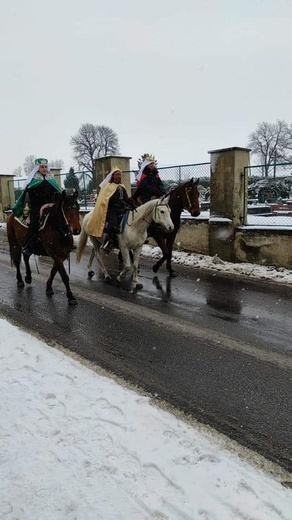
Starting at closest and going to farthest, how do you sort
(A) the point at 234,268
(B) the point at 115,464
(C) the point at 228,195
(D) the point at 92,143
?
(B) the point at 115,464
(A) the point at 234,268
(C) the point at 228,195
(D) the point at 92,143

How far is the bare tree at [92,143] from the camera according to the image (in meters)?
70.2

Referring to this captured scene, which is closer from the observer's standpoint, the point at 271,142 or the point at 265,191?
the point at 265,191

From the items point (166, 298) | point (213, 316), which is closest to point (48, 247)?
point (166, 298)

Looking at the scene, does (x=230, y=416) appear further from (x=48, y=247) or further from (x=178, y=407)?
(x=48, y=247)

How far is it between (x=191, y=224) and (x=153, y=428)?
354 inches

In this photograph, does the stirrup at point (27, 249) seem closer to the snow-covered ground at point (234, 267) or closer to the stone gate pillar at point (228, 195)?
the snow-covered ground at point (234, 267)

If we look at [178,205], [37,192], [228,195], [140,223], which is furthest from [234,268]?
[37,192]

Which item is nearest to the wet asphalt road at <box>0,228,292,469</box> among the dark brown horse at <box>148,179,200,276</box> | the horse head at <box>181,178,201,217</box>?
the dark brown horse at <box>148,179,200,276</box>

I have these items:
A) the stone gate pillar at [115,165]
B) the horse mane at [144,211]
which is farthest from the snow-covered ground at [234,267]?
the stone gate pillar at [115,165]

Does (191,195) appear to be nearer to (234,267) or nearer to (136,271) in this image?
(136,271)

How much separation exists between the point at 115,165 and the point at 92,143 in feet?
194

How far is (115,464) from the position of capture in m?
2.73

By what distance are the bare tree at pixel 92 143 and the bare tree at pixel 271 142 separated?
24.4 metres

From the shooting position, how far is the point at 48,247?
24.2ft
